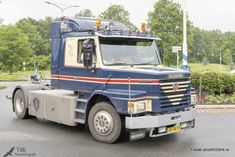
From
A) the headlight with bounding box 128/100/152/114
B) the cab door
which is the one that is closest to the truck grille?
the headlight with bounding box 128/100/152/114

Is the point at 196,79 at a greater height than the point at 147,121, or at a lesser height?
greater

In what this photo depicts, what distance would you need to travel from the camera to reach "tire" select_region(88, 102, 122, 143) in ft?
27.8

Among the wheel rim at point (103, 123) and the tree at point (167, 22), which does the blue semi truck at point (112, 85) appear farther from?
the tree at point (167, 22)

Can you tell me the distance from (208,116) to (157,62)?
11.2ft

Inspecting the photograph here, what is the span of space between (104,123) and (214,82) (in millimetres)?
7809

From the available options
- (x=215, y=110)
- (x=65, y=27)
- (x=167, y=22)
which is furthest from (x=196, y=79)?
(x=167, y=22)

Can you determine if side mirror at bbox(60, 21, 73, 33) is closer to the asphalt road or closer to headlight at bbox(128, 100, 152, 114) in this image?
the asphalt road

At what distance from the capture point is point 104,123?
869cm

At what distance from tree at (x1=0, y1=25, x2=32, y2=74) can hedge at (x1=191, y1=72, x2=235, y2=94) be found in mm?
35422

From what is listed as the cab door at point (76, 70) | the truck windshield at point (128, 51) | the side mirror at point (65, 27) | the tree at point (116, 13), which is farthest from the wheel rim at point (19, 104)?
the tree at point (116, 13)

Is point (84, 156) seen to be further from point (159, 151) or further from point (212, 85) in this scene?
point (212, 85)

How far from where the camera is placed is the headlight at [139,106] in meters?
7.97

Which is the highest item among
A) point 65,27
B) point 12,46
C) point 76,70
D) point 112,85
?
point 12,46

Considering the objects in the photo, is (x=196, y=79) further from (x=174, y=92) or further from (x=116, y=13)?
(x=116, y=13)
